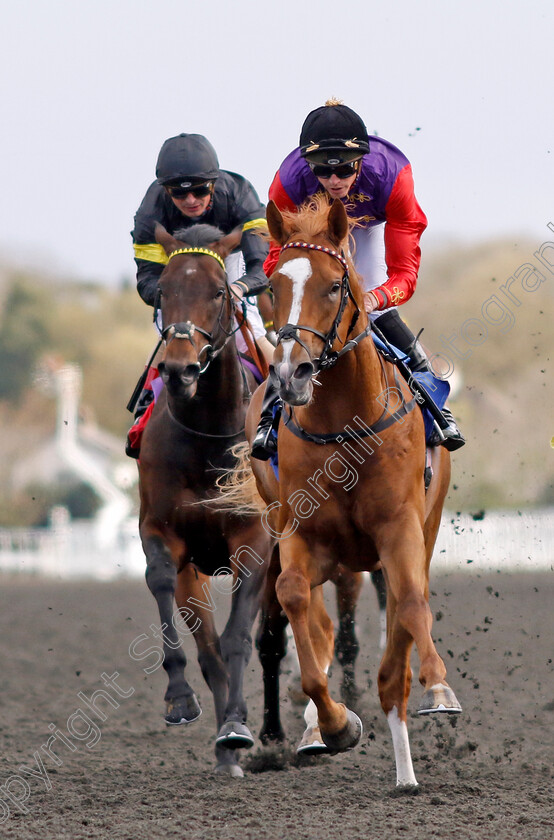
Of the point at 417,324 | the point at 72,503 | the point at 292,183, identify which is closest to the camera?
the point at 292,183

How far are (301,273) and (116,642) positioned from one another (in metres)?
8.24

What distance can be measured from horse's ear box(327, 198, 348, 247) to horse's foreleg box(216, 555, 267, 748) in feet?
6.25

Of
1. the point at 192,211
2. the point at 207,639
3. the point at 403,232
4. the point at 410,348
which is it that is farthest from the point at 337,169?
the point at 207,639

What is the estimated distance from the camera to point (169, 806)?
4820 millimetres

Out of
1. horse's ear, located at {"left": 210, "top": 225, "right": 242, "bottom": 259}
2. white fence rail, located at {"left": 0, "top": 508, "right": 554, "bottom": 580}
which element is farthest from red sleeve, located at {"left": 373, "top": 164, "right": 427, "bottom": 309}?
white fence rail, located at {"left": 0, "top": 508, "right": 554, "bottom": 580}

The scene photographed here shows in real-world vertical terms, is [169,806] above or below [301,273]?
below

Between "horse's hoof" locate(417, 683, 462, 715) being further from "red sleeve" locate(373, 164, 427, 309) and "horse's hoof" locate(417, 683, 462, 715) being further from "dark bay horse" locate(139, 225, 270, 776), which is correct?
"red sleeve" locate(373, 164, 427, 309)

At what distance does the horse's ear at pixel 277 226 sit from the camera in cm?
461

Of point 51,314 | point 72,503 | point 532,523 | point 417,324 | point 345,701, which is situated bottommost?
point 345,701

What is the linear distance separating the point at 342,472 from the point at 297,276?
82 cm

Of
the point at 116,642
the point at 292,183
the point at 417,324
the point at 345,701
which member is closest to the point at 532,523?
the point at 417,324

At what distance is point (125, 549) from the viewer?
2478 cm

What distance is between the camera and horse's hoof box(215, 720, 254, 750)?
5.30 metres

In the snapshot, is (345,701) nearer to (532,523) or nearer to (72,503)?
(532,523)
